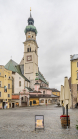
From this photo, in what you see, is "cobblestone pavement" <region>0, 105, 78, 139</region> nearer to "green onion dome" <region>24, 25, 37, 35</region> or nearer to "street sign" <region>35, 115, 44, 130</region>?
"street sign" <region>35, 115, 44, 130</region>

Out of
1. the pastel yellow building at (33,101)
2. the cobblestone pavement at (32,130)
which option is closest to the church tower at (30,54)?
the pastel yellow building at (33,101)

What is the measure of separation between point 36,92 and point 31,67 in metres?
12.3

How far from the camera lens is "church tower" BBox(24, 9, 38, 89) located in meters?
61.1

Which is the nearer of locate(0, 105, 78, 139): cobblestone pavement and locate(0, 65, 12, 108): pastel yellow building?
locate(0, 105, 78, 139): cobblestone pavement

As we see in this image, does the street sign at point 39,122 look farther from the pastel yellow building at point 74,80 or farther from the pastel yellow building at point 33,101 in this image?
the pastel yellow building at point 33,101

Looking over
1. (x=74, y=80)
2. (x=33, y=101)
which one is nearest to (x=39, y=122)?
(x=74, y=80)

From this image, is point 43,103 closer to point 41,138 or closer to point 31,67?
point 31,67

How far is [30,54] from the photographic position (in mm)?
63562

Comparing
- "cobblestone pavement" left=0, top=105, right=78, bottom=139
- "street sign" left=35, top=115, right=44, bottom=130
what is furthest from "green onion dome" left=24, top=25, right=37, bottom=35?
"street sign" left=35, top=115, right=44, bottom=130

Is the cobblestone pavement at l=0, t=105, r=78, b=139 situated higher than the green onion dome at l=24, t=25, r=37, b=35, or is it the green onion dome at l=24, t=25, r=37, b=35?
the green onion dome at l=24, t=25, r=37, b=35

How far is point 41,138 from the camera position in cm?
823

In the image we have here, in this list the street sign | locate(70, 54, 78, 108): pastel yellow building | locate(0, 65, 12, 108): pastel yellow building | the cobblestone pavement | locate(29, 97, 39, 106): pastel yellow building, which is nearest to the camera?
the cobblestone pavement

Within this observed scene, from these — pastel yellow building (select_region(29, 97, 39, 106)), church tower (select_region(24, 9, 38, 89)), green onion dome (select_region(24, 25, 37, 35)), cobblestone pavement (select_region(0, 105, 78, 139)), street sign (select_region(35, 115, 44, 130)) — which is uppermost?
green onion dome (select_region(24, 25, 37, 35))

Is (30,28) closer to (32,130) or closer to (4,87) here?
(4,87)
